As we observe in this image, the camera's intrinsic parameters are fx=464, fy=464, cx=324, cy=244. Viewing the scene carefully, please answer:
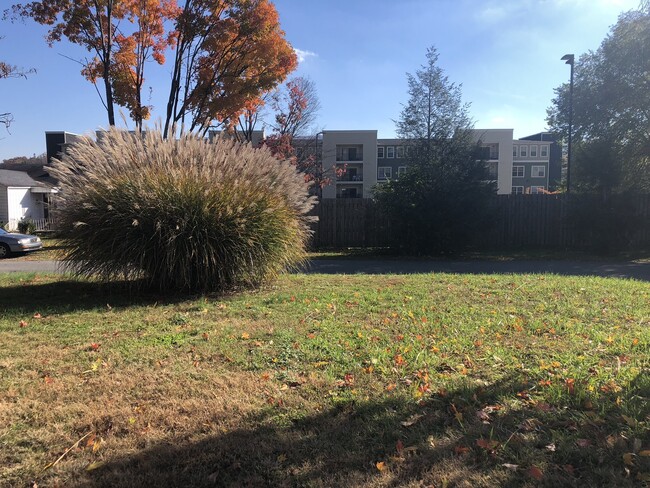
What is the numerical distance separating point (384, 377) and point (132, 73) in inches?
678

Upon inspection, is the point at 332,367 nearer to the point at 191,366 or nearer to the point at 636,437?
the point at 191,366

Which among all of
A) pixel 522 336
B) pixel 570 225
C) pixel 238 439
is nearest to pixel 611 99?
pixel 570 225

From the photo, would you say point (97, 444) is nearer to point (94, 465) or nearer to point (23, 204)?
point (94, 465)

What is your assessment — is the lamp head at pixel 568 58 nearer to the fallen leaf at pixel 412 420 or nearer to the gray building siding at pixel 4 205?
the fallen leaf at pixel 412 420

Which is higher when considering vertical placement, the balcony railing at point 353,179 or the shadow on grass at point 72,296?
the balcony railing at point 353,179

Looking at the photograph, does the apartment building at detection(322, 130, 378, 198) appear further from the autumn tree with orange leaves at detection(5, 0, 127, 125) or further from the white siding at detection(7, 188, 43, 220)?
the autumn tree with orange leaves at detection(5, 0, 127, 125)

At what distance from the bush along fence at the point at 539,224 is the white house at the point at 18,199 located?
22470 millimetres

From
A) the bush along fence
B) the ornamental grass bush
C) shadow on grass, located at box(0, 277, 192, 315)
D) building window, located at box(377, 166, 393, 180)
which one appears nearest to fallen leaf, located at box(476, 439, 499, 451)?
the ornamental grass bush

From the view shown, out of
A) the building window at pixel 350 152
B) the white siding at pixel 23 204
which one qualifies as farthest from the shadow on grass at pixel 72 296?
the building window at pixel 350 152

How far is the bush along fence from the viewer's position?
1666cm

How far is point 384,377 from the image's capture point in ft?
13.0

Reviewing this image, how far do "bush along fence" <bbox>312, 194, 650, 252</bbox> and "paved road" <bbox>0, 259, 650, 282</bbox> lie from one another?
2.38 meters

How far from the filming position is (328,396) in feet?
12.0

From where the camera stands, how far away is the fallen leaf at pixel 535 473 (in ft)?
8.38
